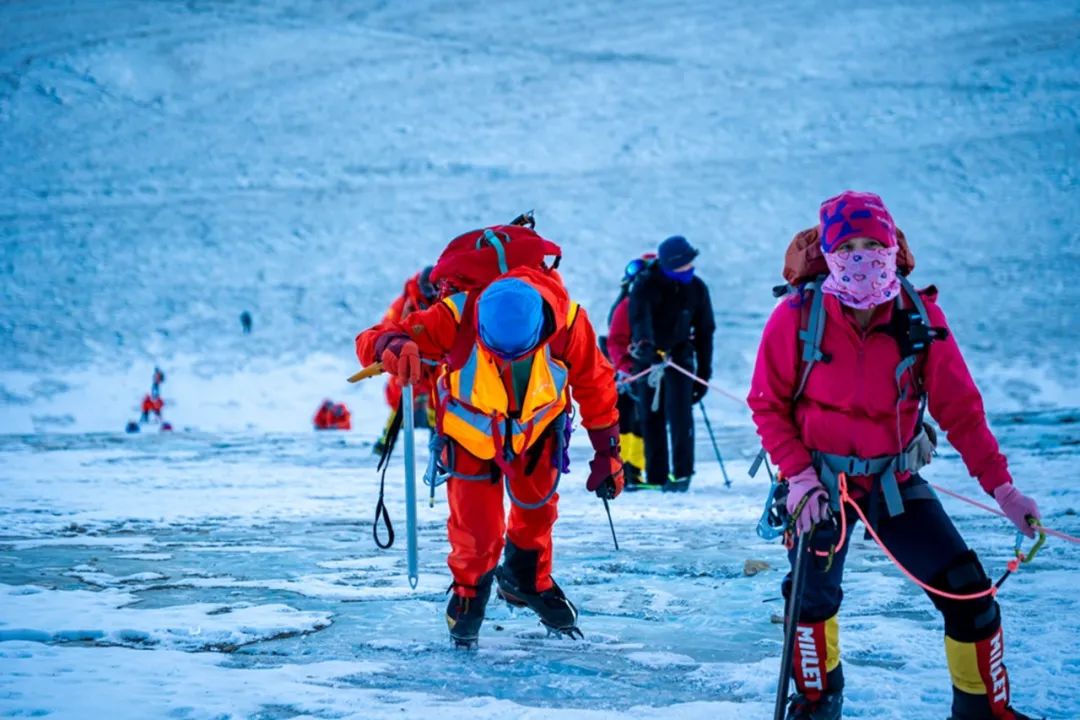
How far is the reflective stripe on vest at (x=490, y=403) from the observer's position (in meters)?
3.79

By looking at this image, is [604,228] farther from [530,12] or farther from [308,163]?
[530,12]

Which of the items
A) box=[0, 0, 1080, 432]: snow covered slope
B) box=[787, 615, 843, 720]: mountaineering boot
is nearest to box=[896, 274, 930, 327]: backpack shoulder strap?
box=[787, 615, 843, 720]: mountaineering boot

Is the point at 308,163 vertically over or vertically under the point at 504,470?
over

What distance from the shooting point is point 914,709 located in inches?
123

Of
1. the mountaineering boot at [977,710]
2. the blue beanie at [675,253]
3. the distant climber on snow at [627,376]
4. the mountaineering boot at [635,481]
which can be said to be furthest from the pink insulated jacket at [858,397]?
the mountaineering boot at [635,481]

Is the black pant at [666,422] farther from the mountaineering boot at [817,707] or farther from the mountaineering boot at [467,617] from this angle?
the mountaineering boot at [817,707]

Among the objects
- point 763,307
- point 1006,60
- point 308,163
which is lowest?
point 763,307

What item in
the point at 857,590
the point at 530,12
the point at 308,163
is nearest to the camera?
the point at 857,590

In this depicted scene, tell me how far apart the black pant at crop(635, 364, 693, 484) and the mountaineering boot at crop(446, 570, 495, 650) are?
4.44 m

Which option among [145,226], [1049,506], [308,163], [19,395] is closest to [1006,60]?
[308,163]

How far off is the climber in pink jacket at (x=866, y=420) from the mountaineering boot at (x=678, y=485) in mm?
5208

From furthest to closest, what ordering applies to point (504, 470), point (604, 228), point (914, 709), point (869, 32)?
1. point (869, 32)
2. point (604, 228)
3. point (504, 470)
4. point (914, 709)


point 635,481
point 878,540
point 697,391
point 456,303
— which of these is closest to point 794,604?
point 878,540

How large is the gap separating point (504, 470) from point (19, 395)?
21564 mm
